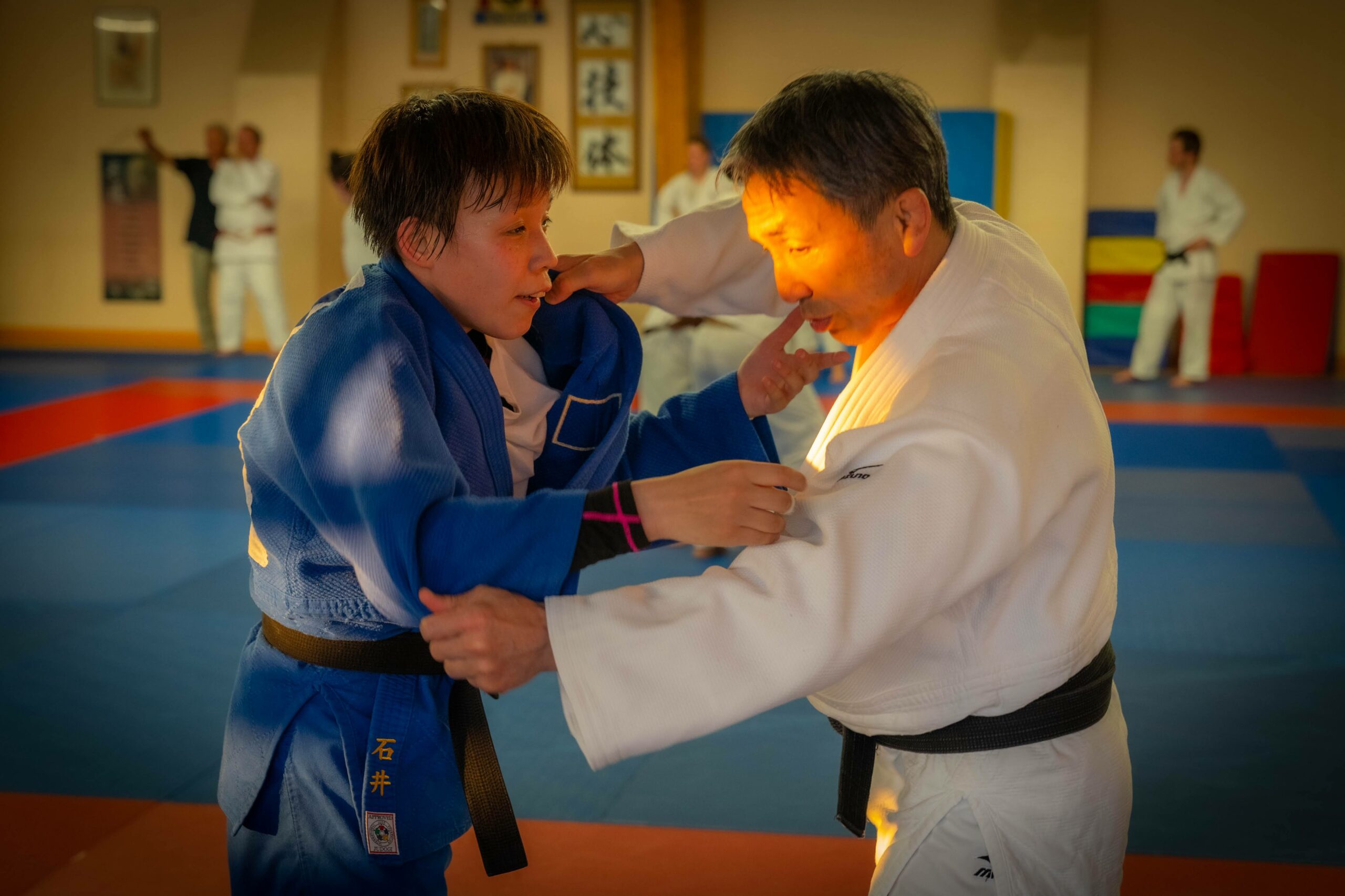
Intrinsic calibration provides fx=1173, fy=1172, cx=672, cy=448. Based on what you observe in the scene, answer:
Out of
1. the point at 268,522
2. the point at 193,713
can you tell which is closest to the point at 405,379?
the point at 268,522

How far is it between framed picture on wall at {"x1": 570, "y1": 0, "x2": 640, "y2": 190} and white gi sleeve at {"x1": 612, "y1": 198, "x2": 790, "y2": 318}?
10.2 metres

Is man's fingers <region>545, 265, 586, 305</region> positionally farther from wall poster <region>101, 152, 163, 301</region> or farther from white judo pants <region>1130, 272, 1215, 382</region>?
wall poster <region>101, 152, 163, 301</region>

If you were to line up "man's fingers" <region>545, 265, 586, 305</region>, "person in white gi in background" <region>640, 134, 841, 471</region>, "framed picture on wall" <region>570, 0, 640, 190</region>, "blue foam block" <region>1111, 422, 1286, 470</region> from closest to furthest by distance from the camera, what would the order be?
1. "man's fingers" <region>545, 265, 586, 305</region>
2. "person in white gi in background" <region>640, 134, 841, 471</region>
3. "blue foam block" <region>1111, 422, 1286, 470</region>
4. "framed picture on wall" <region>570, 0, 640, 190</region>

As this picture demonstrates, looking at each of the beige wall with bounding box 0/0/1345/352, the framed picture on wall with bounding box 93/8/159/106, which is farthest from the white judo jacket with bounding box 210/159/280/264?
the framed picture on wall with bounding box 93/8/159/106

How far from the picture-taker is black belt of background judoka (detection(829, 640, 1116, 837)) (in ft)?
4.89

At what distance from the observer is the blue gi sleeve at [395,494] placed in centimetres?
139

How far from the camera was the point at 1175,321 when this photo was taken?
409 inches

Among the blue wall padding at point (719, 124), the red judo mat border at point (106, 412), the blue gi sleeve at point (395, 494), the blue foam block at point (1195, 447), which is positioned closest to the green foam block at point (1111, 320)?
the blue foam block at point (1195, 447)

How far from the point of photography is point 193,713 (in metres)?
3.50

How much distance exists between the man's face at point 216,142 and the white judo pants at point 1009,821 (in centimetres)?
1129

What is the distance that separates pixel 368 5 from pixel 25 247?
464 cm

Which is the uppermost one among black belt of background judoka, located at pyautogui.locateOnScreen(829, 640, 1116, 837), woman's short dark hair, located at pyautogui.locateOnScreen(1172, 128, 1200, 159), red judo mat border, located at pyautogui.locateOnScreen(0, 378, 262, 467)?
woman's short dark hair, located at pyautogui.locateOnScreen(1172, 128, 1200, 159)

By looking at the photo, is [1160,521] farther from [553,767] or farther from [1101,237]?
[1101,237]

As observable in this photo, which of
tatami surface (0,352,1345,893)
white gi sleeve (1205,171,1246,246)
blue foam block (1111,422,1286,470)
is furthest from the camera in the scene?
white gi sleeve (1205,171,1246,246)
